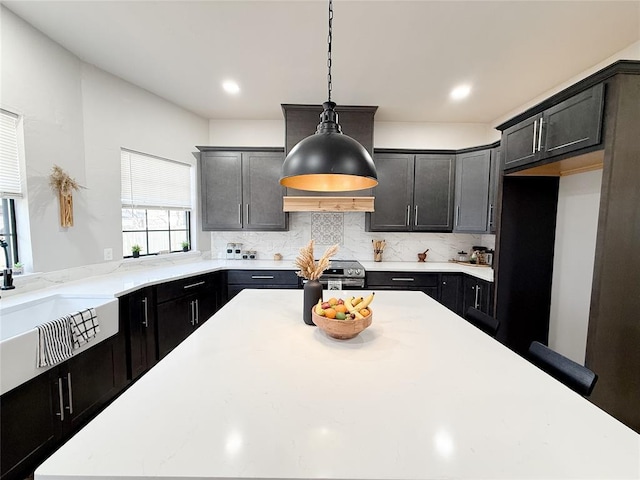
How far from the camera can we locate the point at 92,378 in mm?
1907

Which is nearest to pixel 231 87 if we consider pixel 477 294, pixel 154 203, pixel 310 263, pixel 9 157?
pixel 154 203

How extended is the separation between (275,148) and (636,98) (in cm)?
312

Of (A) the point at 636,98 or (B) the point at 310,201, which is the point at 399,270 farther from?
(A) the point at 636,98

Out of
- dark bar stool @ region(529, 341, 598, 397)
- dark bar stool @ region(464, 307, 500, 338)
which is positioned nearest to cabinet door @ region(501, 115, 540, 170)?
dark bar stool @ region(464, 307, 500, 338)

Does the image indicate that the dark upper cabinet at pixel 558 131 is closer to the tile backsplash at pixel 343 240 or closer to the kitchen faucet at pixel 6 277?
the tile backsplash at pixel 343 240

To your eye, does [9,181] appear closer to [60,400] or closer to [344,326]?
[60,400]

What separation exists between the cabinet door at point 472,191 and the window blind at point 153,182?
11.7ft

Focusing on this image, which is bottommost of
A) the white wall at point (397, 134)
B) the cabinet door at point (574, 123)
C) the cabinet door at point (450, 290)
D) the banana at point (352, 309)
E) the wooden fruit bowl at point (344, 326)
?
the cabinet door at point (450, 290)

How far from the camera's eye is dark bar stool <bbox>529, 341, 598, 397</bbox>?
3.60 ft

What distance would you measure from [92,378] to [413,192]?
145 inches

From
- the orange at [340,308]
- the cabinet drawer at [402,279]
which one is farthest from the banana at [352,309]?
the cabinet drawer at [402,279]

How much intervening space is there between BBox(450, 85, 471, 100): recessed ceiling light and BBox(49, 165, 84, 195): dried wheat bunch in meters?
3.77

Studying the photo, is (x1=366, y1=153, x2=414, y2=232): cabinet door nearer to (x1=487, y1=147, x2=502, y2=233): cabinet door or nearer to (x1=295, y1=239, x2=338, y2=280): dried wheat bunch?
(x1=487, y1=147, x2=502, y2=233): cabinet door

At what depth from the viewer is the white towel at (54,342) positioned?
1494 millimetres
